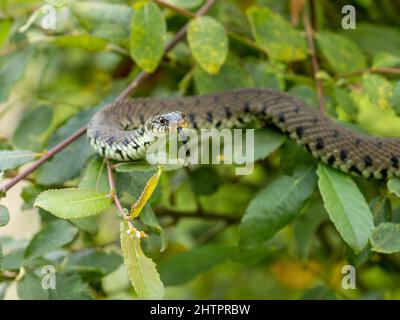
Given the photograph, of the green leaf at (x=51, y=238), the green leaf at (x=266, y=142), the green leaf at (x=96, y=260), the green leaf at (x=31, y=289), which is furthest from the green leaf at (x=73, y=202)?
the green leaf at (x=266, y=142)

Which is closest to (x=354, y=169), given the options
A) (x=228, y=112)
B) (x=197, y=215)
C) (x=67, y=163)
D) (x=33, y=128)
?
(x=228, y=112)

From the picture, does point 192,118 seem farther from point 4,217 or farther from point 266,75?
point 4,217

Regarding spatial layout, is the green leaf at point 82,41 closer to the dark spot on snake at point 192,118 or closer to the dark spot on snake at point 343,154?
the dark spot on snake at point 192,118

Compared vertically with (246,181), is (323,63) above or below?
above

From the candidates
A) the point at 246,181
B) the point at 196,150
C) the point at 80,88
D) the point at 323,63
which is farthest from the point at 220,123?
the point at 80,88

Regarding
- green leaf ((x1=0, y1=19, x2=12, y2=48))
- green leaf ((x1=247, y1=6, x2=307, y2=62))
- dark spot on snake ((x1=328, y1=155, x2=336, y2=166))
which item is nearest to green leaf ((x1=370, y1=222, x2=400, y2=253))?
dark spot on snake ((x1=328, y1=155, x2=336, y2=166))

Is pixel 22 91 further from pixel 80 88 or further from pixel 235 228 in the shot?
pixel 235 228
